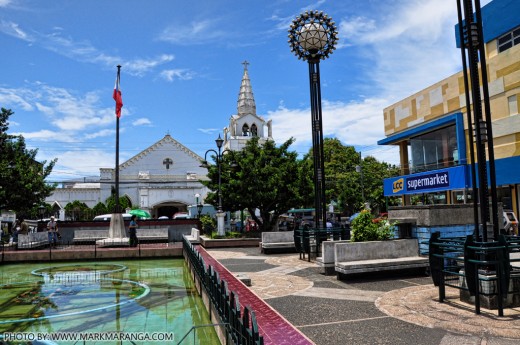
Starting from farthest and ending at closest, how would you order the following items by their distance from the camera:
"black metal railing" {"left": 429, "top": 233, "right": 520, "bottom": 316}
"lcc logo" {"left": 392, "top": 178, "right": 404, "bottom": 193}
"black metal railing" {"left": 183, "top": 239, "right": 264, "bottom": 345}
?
1. "lcc logo" {"left": 392, "top": 178, "right": 404, "bottom": 193}
2. "black metal railing" {"left": 429, "top": 233, "right": 520, "bottom": 316}
3. "black metal railing" {"left": 183, "top": 239, "right": 264, "bottom": 345}

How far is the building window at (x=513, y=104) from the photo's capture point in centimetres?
2134

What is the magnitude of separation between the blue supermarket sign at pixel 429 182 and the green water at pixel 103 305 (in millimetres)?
14864

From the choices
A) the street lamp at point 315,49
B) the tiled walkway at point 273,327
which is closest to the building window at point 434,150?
the street lamp at point 315,49

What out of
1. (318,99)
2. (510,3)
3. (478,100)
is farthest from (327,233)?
(510,3)

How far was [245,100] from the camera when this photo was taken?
6694 cm

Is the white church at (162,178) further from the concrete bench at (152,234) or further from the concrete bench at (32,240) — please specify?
the concrete bench at (32,240)

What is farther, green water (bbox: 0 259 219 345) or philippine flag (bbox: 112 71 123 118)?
philippine flag (bbox: 112 71 123 118)

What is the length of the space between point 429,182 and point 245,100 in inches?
1802

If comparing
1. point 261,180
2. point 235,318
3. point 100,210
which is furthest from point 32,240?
point 100,210

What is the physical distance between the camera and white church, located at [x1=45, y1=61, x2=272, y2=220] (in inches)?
2256

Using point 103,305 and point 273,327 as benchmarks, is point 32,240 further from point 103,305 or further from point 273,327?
point 273,327

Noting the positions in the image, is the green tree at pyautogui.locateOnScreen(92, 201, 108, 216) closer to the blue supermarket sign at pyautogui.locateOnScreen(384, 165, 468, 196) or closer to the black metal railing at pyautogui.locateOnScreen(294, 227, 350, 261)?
the blue supermarket sign at pyautogui.locateOnScreen(384, 165, 468, 196)

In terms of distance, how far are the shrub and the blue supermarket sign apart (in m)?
12.3

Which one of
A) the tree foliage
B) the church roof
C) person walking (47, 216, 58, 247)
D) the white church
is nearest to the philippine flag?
person walking (47, 216, 58, 247)
